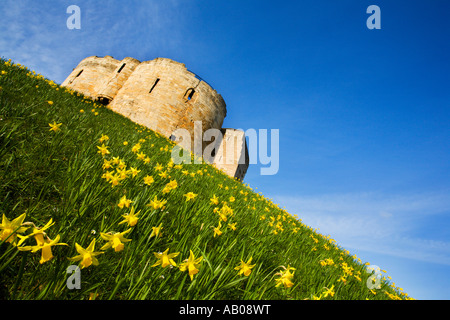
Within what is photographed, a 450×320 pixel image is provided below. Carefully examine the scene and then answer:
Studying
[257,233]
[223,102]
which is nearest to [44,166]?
[257,233]

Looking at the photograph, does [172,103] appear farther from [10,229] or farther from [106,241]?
[10,229]

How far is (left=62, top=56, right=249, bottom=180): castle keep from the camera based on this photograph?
1639 cm

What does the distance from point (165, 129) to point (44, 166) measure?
15.1 m

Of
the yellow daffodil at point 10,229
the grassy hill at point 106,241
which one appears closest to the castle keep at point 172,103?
the grassy hill at point 106,241

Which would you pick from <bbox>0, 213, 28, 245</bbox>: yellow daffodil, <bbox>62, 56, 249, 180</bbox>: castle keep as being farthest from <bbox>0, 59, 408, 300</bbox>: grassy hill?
<bbox>62, 56, 249, 180</bbox>: castle keep

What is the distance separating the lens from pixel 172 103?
659 inches

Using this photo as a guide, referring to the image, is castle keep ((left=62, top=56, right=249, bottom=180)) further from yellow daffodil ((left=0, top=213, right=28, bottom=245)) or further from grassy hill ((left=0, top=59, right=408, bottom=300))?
yellow daffodil ((left=0, top=213, right=28, bottom=245))

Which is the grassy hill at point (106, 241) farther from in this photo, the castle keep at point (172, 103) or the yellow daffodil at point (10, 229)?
the castle keep at point (172, 103)

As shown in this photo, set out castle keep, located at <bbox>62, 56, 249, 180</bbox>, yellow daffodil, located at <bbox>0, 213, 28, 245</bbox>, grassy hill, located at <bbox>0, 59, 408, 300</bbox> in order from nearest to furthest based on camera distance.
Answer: yellow daffodil, located at <bbox>0, 213, 28, 245</bbox>
grassy hill, located at <bbox>0, 59, 408, 300</bbox>
castle keep, located at <bbox>62, 56, 249, 180</bbox>

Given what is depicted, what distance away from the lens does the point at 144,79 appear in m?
17.6

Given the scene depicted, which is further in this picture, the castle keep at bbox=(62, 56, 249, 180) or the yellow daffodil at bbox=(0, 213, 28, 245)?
the castle keep at bbox=(62, 56, 249, 180)

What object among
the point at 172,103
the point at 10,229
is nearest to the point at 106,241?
the point at 10,229

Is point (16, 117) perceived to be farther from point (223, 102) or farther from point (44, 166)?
point (223, 102)
